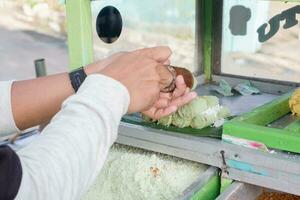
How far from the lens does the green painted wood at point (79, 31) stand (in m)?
1.23

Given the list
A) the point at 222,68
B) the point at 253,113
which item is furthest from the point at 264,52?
the point at 253,113

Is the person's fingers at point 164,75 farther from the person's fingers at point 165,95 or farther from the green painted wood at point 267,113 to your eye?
the green painted wood at point 267,113

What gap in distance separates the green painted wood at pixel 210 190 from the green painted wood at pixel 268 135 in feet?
0.38

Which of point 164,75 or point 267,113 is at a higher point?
point 164,75

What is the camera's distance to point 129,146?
1.22m

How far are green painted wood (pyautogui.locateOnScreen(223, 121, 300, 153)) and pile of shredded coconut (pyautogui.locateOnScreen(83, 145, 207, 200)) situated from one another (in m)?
0.14

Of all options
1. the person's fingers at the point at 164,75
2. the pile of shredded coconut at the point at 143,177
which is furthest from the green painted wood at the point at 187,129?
the person's fingers at the point at 164,75

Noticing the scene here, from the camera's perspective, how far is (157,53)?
2.91 ft

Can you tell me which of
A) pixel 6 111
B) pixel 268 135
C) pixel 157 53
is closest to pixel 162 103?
pixel 157 53

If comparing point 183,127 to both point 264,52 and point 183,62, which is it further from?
point 264,52

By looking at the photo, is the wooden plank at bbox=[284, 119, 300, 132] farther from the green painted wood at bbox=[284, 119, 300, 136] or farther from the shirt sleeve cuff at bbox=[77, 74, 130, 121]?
the shirt sleeve cuff at bbox=[77, 74, 130, 121]

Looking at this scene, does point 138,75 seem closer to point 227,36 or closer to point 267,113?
point 267,113

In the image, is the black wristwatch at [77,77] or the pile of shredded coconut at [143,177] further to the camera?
the pile of shredded coconut at [143,177]

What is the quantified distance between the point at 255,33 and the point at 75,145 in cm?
115
